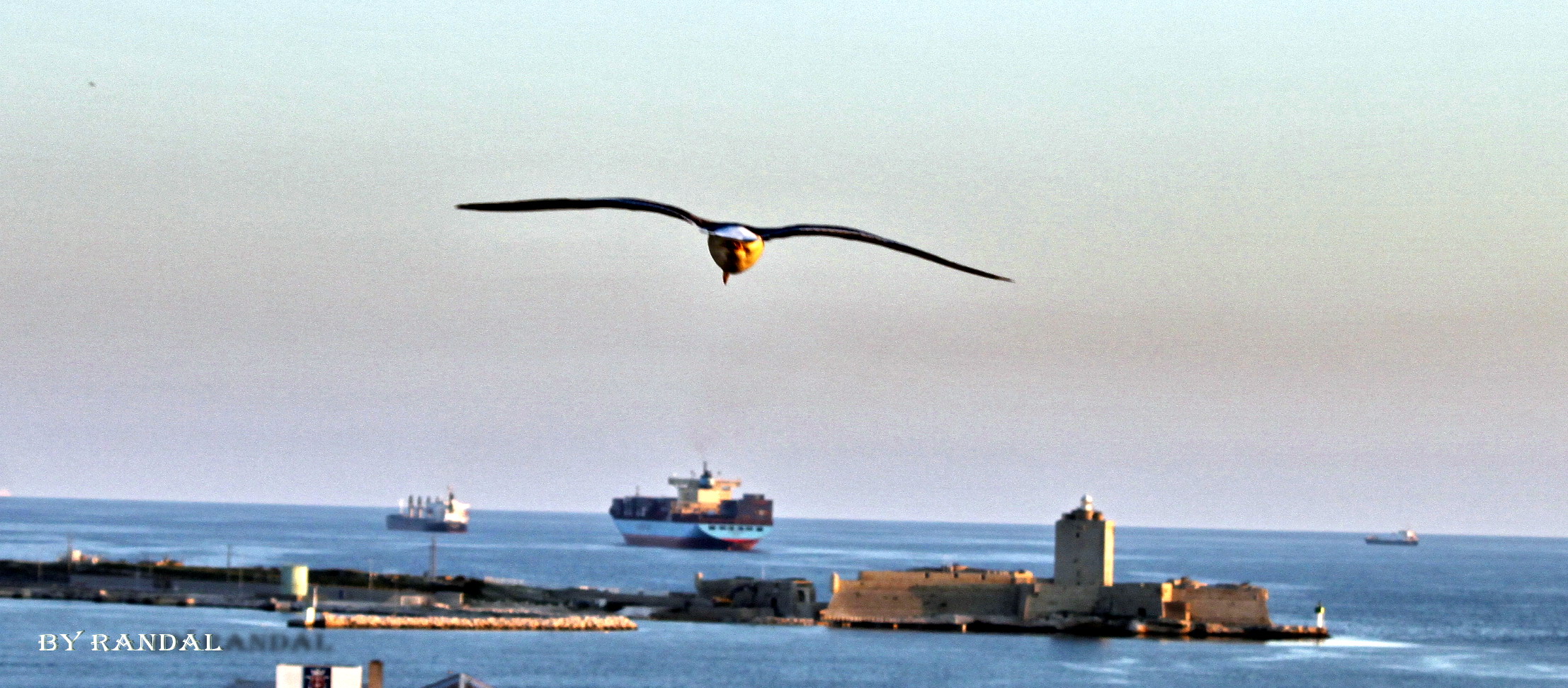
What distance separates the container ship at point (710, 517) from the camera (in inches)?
7003

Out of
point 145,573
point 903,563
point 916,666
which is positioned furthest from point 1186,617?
point 903,563

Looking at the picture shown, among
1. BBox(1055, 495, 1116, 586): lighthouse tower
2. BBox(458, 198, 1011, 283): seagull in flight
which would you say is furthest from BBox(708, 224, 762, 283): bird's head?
BBox(1055, 495, 1116, 586): lighthouse tower

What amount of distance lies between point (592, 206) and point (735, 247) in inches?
34.1

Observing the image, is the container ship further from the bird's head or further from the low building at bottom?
the bird's head

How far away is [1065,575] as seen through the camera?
7806 centimetres

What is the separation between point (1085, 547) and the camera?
3034 inches

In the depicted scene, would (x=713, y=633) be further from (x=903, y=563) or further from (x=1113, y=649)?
(x=903, y=563)

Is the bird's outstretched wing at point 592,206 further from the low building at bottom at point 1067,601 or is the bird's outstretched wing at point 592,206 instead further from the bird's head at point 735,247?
the low building at bottom at point 1067,601

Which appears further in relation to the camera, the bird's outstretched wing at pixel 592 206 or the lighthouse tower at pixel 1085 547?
the lighthouse tower at pixel 1085 547

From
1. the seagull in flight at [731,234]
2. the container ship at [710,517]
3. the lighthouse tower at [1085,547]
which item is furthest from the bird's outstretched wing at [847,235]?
the container ship at [710,517]

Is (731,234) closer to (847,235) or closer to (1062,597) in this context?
(847,235)

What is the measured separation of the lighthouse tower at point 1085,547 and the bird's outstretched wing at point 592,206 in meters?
64.2

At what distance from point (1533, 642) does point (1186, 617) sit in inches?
979

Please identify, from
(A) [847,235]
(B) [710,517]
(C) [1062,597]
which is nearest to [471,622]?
(C) [1062,597]
